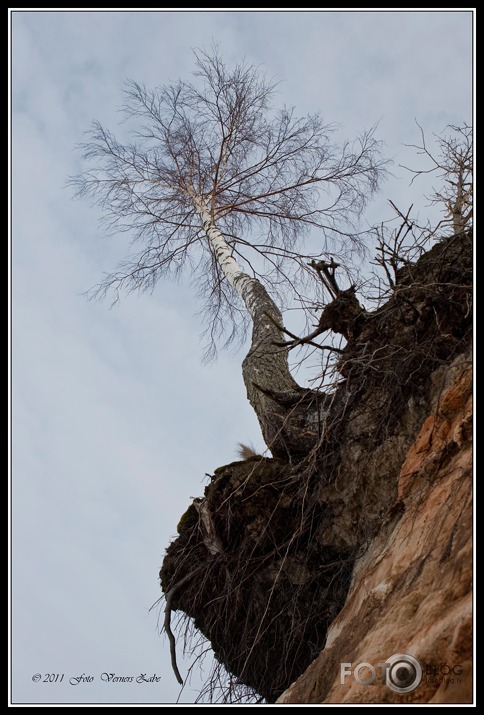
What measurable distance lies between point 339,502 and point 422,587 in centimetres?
128

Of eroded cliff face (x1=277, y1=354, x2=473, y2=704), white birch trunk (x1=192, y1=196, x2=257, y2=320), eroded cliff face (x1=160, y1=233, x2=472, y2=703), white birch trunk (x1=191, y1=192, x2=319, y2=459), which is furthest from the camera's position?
white birch trunk (x1=192, y1=196, x2=257, y2=320)

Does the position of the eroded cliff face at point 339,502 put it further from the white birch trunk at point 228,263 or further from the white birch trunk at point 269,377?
the white birch trunk at point 228,263

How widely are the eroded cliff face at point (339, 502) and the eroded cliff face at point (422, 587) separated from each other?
0.05 ft

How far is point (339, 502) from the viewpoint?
13.3ft

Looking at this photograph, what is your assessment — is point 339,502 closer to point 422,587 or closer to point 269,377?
→ point 422,587

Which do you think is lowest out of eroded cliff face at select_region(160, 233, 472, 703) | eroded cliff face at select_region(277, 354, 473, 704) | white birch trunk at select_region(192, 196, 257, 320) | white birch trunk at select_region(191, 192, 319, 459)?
eroded cliff face at select_region(277, 354, 473, 704)

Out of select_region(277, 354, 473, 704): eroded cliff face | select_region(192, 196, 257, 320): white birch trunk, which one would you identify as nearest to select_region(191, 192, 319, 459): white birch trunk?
select_region(192, 196, 257, 320): white birch trunk

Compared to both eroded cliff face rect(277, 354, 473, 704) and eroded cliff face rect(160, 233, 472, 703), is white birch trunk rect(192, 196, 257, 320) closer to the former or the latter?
eroded cliff face rect(160, 233, 472, 703)

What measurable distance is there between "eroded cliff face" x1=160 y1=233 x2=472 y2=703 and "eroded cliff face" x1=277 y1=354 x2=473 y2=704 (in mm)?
14

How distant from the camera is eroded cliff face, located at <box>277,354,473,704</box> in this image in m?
2.33

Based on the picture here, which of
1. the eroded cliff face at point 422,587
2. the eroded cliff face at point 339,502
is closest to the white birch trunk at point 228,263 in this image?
the eroded cliff face at point 339,502

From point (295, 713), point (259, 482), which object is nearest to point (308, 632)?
point (259, 482)

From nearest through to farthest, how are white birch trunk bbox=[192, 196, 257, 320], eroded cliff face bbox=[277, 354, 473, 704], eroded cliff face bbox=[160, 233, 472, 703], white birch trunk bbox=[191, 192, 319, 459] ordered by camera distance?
eroded cliff face bbox=[277, 354, 473, 704]
eroded cliff face bbox=[160, 233, 472, 703]
white birch trunk bbox=[191, 192, 319, 459]
white birch trunk bbox=[192, 196, 257, 320]

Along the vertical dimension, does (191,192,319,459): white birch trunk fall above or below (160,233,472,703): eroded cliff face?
above
